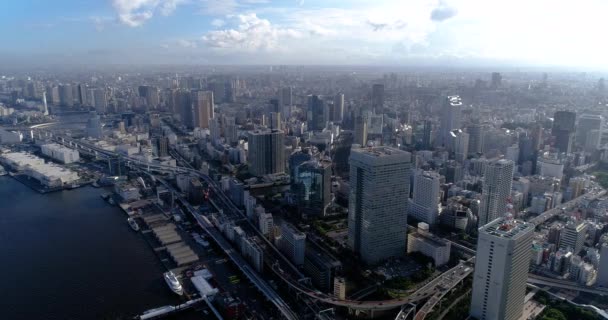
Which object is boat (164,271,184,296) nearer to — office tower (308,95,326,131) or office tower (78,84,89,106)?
office tower (308,95,326,131)

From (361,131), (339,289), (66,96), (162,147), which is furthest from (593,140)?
(66,96)

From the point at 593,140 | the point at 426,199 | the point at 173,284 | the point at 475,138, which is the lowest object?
the point at 173,284

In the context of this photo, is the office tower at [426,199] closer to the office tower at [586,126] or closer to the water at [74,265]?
the water at [74,265]

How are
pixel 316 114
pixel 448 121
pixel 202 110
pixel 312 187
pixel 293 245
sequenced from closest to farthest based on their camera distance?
1. pixel 293 245
2. pixel 312 187
3. pixel 448 121
4. pixel 316 114
5. pixel 202 110

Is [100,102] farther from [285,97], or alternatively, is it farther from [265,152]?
[265,152]

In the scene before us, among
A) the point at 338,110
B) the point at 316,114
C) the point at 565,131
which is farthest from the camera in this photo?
the point at 338,110

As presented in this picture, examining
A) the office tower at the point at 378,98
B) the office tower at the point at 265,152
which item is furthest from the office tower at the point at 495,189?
the office tower at the point at 378,98
